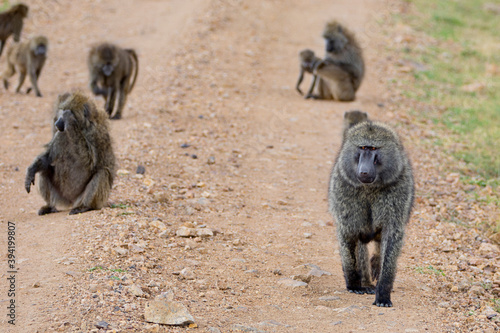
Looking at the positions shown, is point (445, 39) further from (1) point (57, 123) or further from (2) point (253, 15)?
(1) point (57, 123)

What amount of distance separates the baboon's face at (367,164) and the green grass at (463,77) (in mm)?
4205

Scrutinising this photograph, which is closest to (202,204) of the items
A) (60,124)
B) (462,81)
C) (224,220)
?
(224,220)

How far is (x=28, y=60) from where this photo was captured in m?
11.5

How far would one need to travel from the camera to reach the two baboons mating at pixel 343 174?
480 cm

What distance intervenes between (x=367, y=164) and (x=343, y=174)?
310 millimetres

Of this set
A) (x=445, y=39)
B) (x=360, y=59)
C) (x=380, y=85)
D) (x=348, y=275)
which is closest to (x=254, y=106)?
(x=360, y=59)

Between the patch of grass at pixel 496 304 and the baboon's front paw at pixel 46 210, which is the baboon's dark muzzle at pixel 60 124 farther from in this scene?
the patch of grass at pixel 496 304

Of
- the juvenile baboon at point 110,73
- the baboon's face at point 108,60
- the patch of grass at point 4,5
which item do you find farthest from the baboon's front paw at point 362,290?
the patch of grass at point 4,5

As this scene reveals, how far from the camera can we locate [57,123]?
6098 mm

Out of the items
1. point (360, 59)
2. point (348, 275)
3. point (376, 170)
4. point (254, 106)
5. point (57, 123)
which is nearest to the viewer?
point (376, 170)

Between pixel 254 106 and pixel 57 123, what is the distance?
5.10 metres

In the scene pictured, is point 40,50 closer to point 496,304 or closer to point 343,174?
point 343,174

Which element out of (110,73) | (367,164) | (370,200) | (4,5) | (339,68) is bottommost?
(370,200)

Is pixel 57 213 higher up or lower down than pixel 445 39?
lower down
